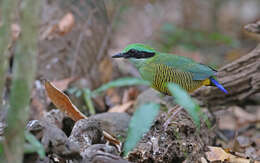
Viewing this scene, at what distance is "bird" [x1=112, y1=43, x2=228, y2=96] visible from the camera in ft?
13.1

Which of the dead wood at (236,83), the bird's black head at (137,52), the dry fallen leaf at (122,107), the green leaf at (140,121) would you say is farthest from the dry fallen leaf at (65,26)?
the green leaf at (140,121)

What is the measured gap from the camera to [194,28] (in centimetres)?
1136

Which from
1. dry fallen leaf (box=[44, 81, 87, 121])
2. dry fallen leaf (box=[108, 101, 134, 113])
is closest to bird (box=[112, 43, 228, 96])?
dry fallen leaf (box=[44, 81, 87, 121])

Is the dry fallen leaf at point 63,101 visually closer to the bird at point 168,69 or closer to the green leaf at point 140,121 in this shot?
the bird at point 168,69

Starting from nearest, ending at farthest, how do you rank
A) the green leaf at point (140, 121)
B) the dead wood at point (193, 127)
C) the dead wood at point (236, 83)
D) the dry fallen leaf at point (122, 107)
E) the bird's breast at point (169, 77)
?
the green leaf at point (140, 121), the dead wood at point (193, 127), the bird's breast at point (169, 77), the dead wood at point (236, 83), the dry fallen leaf at point (122, 107)

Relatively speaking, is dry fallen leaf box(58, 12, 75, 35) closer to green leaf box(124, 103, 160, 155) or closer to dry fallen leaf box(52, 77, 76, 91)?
dry fallen leaf box(52, 77, 76, 91)

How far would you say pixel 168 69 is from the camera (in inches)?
158

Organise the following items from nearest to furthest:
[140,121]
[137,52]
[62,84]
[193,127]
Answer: [140,121], [193,127], [137,52], [62,84]

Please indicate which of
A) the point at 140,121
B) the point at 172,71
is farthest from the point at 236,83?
the point at 140,121

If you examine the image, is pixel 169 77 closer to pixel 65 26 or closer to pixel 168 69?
pixel 168 69

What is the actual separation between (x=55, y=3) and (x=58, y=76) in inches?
58.2

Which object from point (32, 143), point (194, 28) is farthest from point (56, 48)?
point (194, 28)

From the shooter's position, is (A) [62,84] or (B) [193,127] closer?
(B) [193,127]

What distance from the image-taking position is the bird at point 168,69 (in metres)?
4.00
